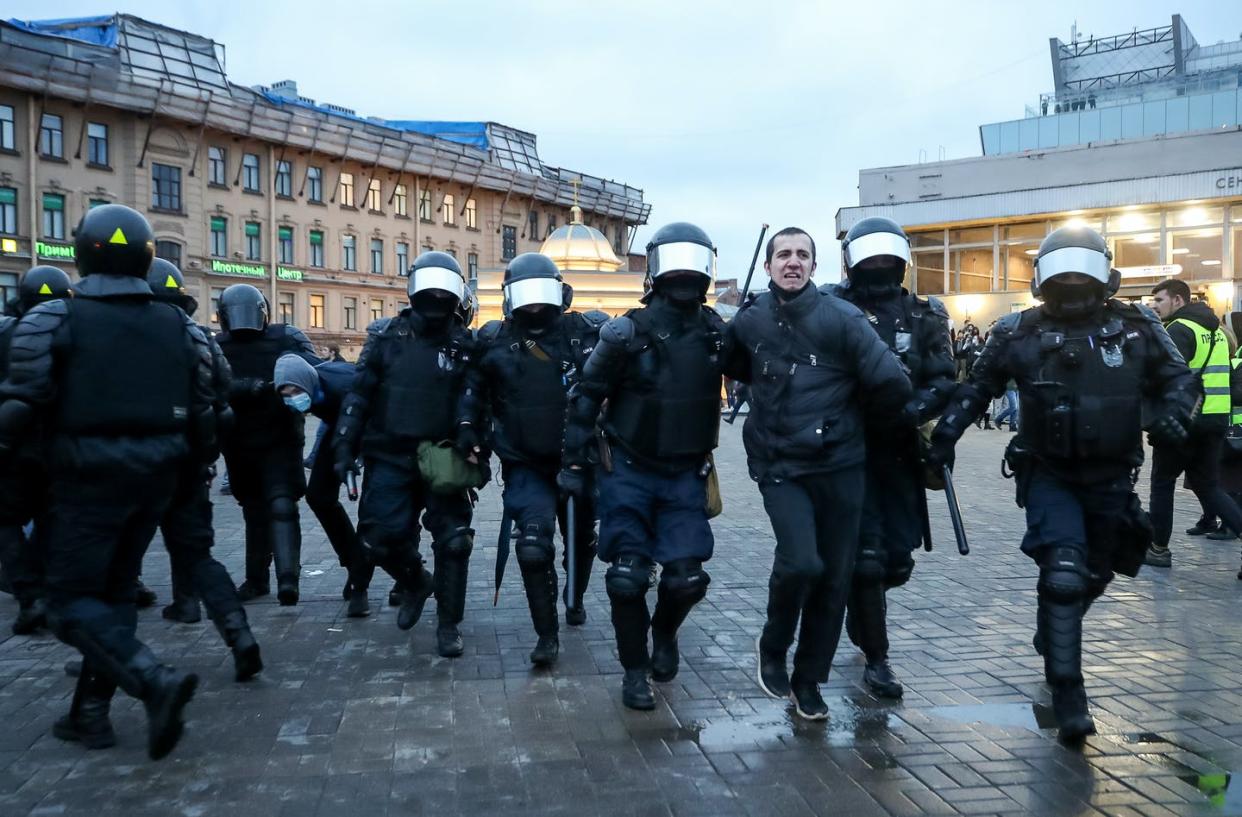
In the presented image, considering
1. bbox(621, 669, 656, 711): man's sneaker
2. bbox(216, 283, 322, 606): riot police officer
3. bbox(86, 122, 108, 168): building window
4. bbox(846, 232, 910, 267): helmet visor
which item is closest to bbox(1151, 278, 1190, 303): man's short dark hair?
bbox(846, 232, 910, 267): helmet visor

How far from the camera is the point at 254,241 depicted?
162ft

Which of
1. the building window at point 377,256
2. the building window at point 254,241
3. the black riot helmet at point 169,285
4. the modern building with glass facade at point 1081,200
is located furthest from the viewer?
the building window at point 377,256

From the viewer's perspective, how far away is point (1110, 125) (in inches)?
1720

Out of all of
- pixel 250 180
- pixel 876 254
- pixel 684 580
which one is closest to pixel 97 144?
pixel 250 180

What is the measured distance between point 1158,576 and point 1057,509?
3.68 m

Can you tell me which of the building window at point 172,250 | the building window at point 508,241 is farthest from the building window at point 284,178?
the building window at point 508,241

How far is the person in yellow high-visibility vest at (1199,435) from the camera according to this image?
8.15m

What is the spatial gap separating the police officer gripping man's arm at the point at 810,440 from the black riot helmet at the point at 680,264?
0.43m

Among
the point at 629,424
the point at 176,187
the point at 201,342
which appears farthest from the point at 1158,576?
the point at 176,187

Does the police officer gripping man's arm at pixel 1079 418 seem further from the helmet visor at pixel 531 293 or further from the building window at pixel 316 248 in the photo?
the building window at pixel 316 248

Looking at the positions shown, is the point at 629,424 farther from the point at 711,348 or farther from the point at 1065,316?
the point at 1065,316

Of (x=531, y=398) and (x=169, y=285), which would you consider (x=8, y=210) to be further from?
(x=531, y=398)

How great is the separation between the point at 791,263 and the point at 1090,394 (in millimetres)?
1309

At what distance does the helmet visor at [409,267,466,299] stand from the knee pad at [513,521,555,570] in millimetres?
1411
